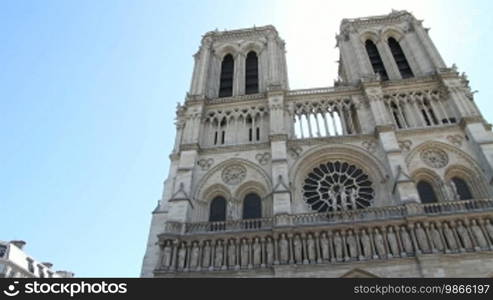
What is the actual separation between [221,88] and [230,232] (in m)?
12.4

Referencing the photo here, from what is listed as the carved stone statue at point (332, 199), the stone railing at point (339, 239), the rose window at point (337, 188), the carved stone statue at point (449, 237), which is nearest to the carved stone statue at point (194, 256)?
the stone railing at point (339, 239)

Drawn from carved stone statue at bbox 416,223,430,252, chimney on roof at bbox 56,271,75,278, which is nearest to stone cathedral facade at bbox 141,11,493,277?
carved stone statue at bbox 416,223,430,252

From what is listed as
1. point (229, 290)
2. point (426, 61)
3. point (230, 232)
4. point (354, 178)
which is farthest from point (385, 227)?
point (426, 61)

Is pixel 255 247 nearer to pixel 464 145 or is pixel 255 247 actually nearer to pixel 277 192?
pixel 277 192

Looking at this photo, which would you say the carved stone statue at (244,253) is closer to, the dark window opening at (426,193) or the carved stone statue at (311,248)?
the carved stone statue at (311,248)

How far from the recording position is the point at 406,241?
1409cm

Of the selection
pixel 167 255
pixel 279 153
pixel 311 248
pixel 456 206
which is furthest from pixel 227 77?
pixel 456 206

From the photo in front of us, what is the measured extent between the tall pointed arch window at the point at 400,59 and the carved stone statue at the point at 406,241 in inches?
497

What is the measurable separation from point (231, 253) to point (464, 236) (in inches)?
374

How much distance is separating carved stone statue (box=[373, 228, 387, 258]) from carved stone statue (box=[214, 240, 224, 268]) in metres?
6.41

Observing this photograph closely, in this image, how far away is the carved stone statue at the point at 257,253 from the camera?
1444cm

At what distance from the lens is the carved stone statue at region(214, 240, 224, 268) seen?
1459 centimetres

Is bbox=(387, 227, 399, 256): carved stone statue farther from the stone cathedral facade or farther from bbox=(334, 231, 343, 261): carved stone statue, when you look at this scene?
bbox=(334, 231, 343, 261): carved stone statue

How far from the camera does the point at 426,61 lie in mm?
22547
